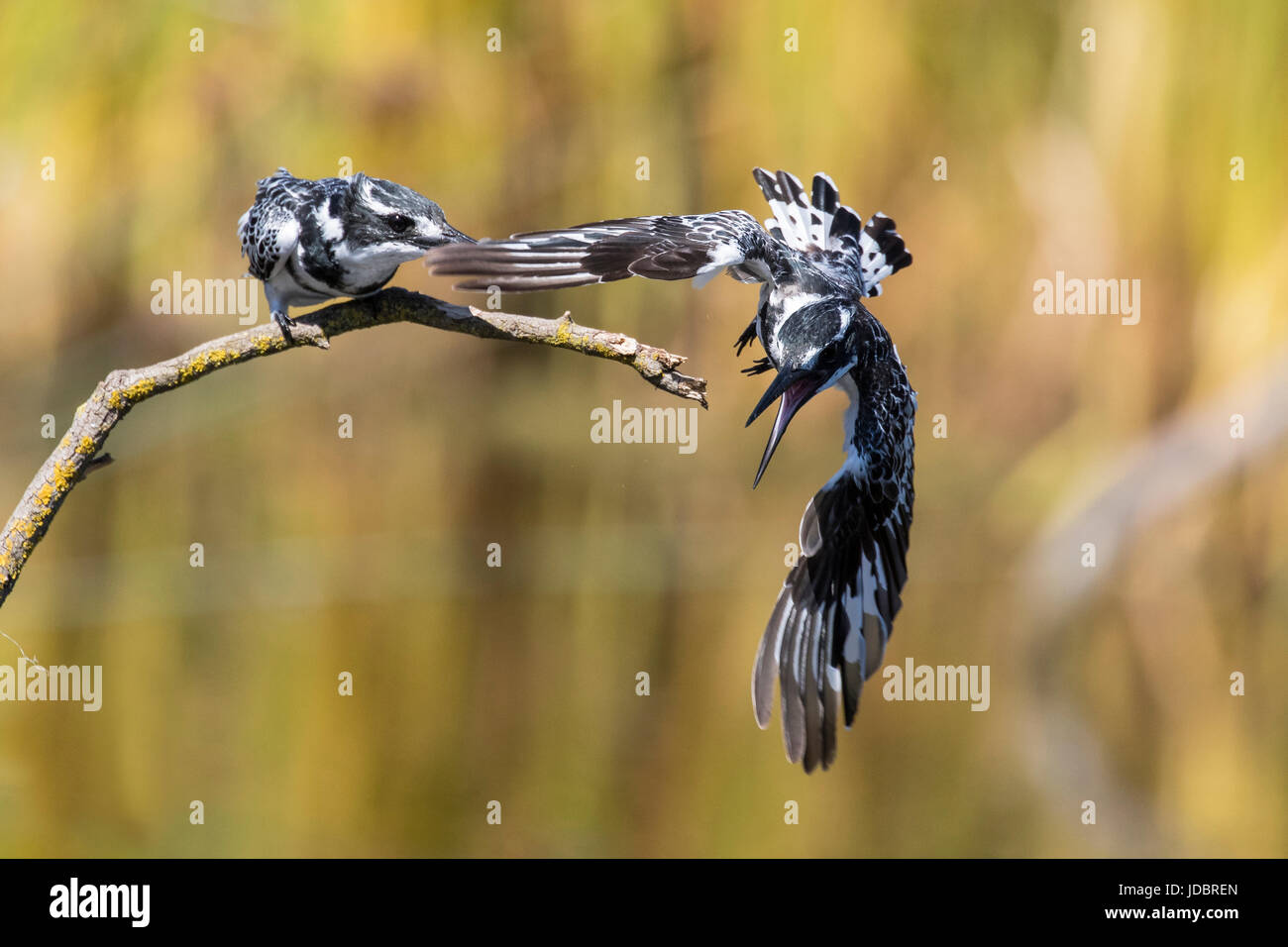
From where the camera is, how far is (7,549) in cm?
119

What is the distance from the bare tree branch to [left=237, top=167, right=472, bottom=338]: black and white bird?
0.04 m

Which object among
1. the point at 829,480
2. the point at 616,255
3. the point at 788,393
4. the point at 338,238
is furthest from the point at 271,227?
the point at 829,480

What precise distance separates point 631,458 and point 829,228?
1.32 m

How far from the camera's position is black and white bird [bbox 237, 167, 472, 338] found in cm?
140

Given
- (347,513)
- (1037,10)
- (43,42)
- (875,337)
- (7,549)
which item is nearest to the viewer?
(7,549)

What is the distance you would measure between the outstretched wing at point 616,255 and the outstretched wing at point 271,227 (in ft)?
1.09

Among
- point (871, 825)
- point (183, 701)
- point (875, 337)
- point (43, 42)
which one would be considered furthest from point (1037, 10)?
point (183, 701)

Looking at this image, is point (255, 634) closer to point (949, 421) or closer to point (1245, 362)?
point (949, 421)

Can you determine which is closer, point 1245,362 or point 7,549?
point 7,549

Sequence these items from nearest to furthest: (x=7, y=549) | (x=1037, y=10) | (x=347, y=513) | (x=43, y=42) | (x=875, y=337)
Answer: (x=7, y=549), (x=875, y=337), (x=43, y=42), (x=1037, y=10), (x=347, y=513)

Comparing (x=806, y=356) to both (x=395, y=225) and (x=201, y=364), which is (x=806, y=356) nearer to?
(x=395, y=225)

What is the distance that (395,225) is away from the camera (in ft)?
4.60

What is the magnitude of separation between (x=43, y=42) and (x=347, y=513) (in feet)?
4.94

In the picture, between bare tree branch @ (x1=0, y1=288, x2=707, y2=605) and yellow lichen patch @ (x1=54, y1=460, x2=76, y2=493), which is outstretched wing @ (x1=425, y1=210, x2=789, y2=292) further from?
yellow lichen patch @ (x1=54, y1=460, x2=76, y2=493)
